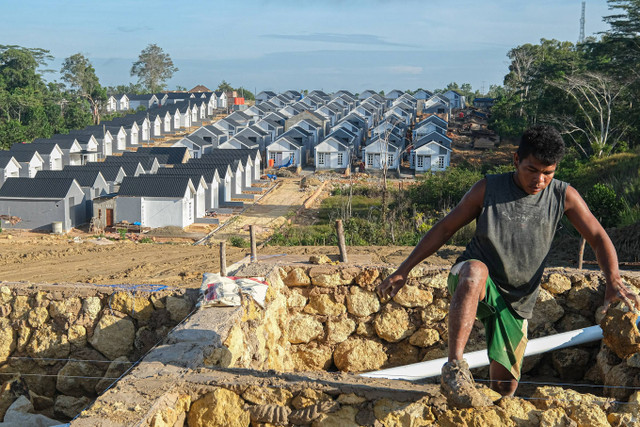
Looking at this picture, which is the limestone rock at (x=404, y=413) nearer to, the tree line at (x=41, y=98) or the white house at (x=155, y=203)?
the white house at (x=155, y=203)

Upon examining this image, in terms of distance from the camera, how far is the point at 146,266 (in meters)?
18.9

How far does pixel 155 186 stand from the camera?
2978cm

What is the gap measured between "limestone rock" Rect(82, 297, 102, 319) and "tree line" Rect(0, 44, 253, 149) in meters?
46.9

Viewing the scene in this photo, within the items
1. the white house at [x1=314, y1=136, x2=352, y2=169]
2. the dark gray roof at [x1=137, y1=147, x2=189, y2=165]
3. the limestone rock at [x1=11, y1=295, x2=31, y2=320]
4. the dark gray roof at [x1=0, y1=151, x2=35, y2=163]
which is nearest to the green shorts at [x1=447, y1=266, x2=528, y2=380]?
the limestone rock at [x1=11, y1=295, x2=31, y2=320]

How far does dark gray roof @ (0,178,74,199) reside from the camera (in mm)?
28922

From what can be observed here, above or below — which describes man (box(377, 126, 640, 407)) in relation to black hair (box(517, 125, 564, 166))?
below

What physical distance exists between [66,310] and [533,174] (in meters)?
4.87

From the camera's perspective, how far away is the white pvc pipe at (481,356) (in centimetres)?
504

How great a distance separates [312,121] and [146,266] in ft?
137

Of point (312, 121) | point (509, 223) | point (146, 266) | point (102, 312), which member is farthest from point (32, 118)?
point (509, 223)

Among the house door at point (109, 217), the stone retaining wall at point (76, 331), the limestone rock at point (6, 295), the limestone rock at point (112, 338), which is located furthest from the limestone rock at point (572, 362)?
the house door at point (109, 217)

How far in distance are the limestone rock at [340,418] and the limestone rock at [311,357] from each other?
269cm

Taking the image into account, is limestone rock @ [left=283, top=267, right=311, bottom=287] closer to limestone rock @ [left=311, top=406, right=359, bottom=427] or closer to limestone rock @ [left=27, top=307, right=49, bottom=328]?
limestone rock @ [left=27, top=307, right=49, bottom=328]

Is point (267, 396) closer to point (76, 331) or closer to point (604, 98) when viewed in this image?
point (76, 331)
